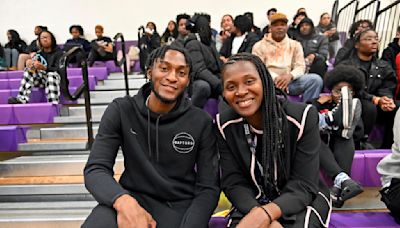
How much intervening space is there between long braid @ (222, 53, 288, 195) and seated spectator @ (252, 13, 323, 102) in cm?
173

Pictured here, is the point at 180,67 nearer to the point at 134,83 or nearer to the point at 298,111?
the point at 298,111

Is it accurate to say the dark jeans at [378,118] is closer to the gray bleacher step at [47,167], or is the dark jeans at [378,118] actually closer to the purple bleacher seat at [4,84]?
the gray bleacher step at [47,167]

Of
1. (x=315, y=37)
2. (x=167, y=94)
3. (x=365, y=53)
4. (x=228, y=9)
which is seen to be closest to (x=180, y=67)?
(x=167, y=94)

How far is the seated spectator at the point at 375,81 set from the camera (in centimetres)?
260

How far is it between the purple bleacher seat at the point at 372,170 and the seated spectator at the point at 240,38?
2016 millimetres

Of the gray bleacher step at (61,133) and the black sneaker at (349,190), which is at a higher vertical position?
the black sneaker at (349,190)

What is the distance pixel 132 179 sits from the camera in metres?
1.48

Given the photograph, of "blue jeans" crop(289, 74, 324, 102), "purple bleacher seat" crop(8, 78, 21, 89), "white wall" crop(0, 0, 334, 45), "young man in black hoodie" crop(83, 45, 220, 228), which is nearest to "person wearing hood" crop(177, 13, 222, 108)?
"blue jeans" crop(289, 74, 324, 102)

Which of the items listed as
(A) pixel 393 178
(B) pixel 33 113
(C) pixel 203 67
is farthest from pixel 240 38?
(A) pixel 393 178

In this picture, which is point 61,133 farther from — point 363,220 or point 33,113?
point 363,220

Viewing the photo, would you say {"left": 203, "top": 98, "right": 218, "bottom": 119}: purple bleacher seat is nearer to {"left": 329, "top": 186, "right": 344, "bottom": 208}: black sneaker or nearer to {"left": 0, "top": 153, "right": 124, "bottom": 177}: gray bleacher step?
{"left": 0, "top": 153, "right": 124, "bottom": 177}: gray bleacher step

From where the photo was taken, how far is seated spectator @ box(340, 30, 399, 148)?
2.60 m

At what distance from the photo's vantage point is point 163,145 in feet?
4.80

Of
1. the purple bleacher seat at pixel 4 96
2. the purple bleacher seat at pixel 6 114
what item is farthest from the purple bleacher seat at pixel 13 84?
the purple bleacher seat at pixel 6 114
